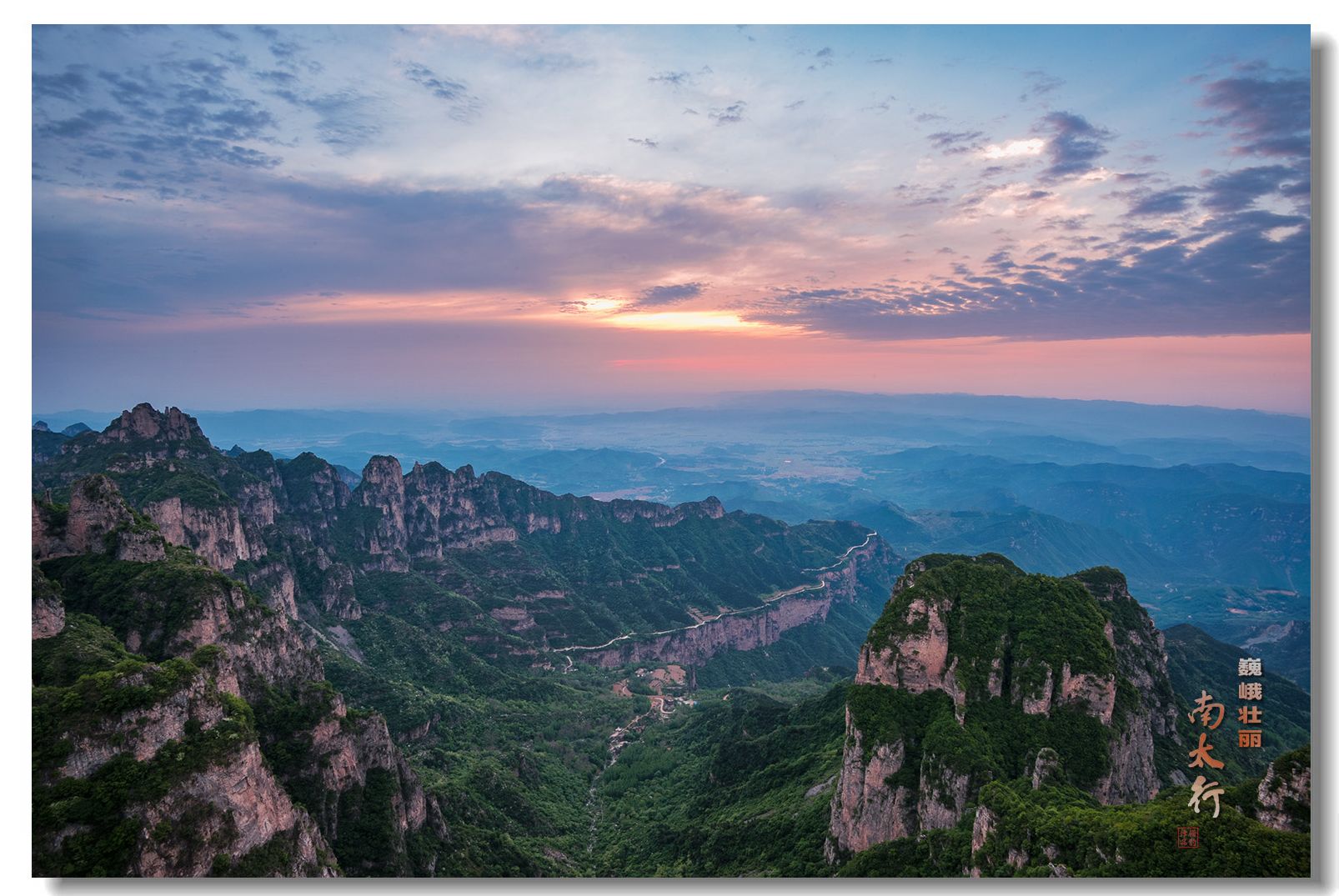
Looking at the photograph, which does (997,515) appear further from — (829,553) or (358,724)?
(358,724)

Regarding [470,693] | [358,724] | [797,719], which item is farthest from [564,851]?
[470,693]

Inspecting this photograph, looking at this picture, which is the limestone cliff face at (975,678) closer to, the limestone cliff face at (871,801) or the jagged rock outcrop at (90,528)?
the limestone cliff face at (871,801)

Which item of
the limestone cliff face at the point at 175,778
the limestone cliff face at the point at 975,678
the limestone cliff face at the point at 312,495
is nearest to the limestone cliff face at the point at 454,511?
the limestone cliff face at the point at 312,495

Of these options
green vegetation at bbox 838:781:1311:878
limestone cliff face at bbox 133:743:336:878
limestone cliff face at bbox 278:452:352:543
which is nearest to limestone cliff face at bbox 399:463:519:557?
limestone cliff face at bbox 278:452:352:543

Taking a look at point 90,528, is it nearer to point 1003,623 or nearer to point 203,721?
point 203,721

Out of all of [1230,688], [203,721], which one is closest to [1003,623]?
[1230,688]

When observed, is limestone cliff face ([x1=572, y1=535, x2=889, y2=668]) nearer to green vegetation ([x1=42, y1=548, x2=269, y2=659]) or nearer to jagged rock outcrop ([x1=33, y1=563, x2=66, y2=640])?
green vegetation ([x1=42, y1=548, x2=269, y2=659])
